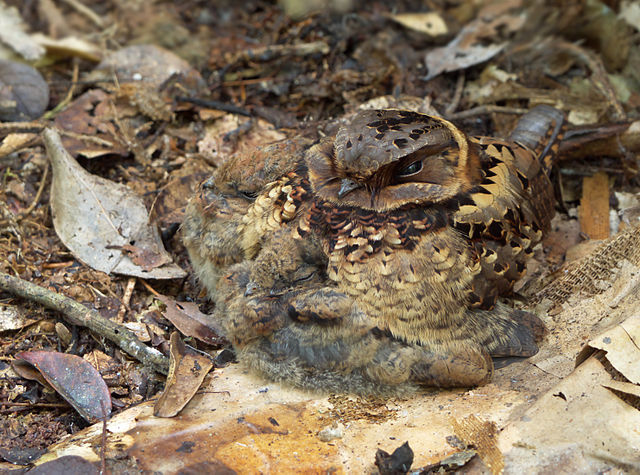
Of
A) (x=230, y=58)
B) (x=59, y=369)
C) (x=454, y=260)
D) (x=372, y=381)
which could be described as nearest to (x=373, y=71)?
(x=230, y=58)

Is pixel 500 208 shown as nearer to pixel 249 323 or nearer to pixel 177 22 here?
pixel 249 323

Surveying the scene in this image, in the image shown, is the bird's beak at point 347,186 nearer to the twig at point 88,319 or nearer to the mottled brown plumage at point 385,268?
the mottled brown plumage at point 385,268

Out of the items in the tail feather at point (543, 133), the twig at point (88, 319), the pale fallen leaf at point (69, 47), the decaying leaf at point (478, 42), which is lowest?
the twig at point (88, 319)

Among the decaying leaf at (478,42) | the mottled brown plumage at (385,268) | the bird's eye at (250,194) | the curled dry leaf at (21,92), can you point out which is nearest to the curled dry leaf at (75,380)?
the mottled brown plumage at (385,268)

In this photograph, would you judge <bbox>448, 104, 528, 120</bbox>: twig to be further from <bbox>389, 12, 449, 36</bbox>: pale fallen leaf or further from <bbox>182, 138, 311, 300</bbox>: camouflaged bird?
<bbox>182, 138, 311, 300</bbox>: camouflaged bird

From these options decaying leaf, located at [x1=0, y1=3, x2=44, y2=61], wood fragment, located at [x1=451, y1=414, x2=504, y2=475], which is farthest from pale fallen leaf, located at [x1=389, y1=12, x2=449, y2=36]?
wood fragment, located at [x1=451, y1=414, x2=504, y2=475]

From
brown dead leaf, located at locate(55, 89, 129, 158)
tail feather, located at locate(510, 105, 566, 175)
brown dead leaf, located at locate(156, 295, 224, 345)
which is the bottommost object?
brown dead leaf, located at locate(156, 295, 224, 345)
